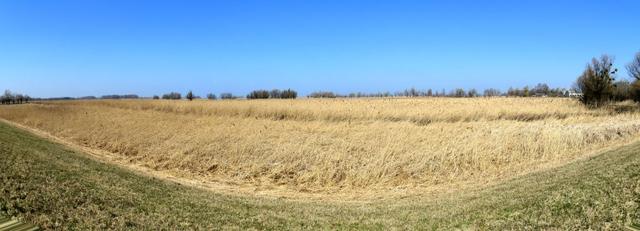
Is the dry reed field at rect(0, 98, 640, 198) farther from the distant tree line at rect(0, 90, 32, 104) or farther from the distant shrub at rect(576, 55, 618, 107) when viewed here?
the distant tree line at rect(0, 90, 32, 104)

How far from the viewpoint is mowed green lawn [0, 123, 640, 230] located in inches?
219

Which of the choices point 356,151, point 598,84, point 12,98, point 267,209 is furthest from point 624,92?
point 12,98

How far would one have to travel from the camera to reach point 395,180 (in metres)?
16.2

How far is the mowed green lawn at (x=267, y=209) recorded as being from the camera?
5.56 meters

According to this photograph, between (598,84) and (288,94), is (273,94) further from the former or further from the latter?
(598,84)

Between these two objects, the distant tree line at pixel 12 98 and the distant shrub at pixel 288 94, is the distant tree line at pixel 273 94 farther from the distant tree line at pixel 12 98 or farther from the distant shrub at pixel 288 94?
the distant tree line at pixel 12 98

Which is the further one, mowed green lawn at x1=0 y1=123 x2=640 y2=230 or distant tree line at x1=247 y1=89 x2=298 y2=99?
distant tree line at x1=247 y1=89 x2=298 y2=99

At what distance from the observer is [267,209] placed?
30.1ft

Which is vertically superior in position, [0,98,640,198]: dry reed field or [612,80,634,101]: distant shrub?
[612,80,634,101]: distant shrub

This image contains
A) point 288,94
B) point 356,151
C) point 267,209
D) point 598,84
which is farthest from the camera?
point 288,94

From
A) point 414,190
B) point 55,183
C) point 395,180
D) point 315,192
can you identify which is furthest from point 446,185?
point 55,183

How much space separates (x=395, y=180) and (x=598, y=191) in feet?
32.7

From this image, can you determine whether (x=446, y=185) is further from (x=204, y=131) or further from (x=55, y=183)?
(x=204, y=131)

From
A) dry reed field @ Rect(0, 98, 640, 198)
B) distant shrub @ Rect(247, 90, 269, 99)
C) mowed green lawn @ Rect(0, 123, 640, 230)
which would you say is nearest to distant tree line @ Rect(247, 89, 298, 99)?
distant shrub @ Rect(247, 90, 269, 99)
